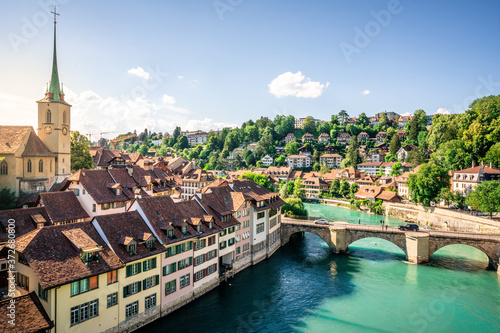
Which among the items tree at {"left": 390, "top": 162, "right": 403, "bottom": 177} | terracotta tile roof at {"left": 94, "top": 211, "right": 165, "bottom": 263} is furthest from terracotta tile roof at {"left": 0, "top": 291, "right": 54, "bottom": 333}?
tree at {"left": 390, "top": 162, "right": 403, "bottom": 177}

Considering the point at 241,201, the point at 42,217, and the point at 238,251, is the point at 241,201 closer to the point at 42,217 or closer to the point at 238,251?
the point at 238,251

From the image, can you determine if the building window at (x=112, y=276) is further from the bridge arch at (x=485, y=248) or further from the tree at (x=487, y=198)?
the tree at (x=487, y=198)

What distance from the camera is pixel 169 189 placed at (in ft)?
158

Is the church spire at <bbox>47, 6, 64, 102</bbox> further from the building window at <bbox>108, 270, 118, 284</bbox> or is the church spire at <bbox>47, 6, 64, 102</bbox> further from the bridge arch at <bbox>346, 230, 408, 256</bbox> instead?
the bridge arch at <bbox>346, 230, 408, 256</bbox>

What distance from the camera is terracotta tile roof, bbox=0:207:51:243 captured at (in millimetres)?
22231

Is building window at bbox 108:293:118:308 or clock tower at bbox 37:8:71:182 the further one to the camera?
clock tower at bbox 37:8:71:182

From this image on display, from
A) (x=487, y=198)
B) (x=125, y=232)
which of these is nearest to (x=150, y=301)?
(x=125, y=232)

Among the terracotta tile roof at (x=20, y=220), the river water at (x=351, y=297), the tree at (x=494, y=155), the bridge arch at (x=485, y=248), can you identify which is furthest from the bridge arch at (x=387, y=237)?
the terracotta tile roof at (x=20, y=220)

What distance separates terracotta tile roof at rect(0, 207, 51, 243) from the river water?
1082cm

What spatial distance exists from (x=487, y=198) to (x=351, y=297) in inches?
1247

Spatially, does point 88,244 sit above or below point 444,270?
above

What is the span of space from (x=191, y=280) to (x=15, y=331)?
13.2 meters

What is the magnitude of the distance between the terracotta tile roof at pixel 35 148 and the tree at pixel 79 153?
411 inches

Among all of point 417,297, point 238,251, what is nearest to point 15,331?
point 238,251
